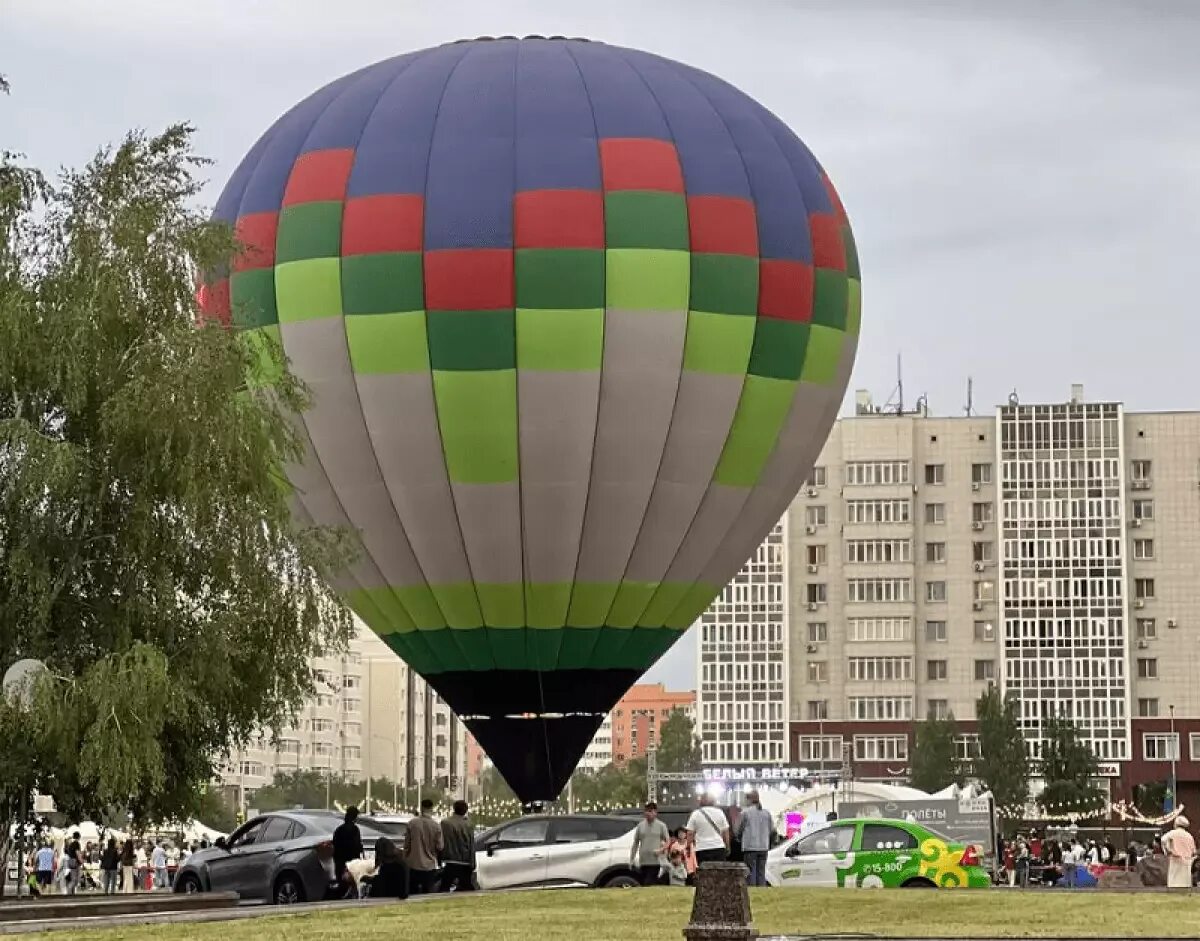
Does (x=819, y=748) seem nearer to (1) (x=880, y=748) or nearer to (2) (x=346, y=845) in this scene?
(1) (x=880, y=748)

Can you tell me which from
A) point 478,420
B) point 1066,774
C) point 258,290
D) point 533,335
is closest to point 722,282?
point 533,335

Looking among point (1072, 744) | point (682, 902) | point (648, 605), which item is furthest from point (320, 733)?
point (682, 902)

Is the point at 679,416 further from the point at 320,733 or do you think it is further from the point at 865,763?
the point at 320,733

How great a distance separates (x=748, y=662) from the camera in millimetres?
130875

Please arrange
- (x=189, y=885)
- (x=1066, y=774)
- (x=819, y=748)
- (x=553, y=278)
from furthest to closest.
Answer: (x=819, y=748) → (x=1066, y=774) → (x=553, y=278) → (x=189, y=885)

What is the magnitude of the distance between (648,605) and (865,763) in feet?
292

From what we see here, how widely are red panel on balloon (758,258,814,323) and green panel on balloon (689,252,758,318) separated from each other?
1.05 feet

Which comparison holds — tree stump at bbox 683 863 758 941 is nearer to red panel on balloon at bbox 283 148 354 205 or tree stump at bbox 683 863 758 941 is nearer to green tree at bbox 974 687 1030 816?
red panel on balloon at bbox 283 148 354 205

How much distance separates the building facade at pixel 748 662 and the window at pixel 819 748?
2.29 metres

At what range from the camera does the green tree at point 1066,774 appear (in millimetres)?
110438

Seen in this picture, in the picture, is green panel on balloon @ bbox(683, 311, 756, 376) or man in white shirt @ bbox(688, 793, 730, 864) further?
green panel on balloon @ bbox(683, 311, 756, 376)

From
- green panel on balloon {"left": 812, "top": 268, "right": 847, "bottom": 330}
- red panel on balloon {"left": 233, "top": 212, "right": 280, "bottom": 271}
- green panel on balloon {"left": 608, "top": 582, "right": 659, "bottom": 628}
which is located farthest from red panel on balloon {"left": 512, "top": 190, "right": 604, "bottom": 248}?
green panel on balloon {"left": 608, "top": 582, "right": 659, "bottom": 628}

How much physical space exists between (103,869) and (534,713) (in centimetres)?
1989

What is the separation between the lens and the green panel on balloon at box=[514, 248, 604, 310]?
36.1m
